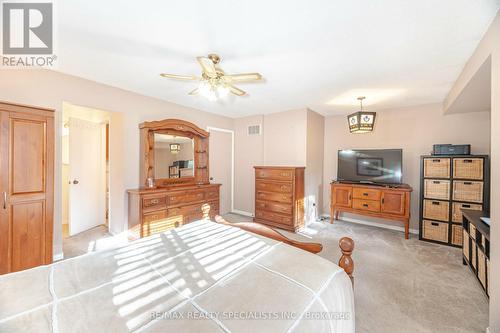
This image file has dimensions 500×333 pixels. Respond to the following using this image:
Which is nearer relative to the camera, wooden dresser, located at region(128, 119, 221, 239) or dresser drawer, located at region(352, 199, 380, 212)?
wooden dresser, located at region(128, 119, 221, 239)

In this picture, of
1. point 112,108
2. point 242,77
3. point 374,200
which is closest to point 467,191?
point 374,200

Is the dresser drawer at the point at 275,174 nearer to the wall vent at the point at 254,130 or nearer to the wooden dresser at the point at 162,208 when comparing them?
the wall vent at the point at 254,130

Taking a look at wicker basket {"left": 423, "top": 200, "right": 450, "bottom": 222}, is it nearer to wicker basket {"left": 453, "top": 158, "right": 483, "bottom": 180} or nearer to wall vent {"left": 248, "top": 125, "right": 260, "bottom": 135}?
wicker basket {"left": 453, "top": 158, "right": 483, "bottom": 180}

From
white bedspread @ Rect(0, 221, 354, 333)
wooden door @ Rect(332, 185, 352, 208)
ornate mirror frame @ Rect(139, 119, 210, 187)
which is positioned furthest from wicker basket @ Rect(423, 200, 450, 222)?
ornate mirror frame @ Rect(139, 119, 210, 187)

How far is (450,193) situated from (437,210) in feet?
1.10

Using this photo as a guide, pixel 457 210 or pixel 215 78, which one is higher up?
pixel 215 78

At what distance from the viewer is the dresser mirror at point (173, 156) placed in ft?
11.8

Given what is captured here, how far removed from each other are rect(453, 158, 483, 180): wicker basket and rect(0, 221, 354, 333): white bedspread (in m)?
3.31

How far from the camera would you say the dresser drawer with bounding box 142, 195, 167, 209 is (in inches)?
117

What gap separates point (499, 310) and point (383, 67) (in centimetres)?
243

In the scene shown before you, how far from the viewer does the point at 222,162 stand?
4.96 metres

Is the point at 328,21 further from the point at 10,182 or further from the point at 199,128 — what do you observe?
the point at 10,182

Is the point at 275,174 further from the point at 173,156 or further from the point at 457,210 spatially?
the point at 457,210

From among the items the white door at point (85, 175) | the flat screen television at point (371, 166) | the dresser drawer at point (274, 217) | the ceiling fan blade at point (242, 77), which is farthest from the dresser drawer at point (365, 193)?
the white door at point (85, 175)
